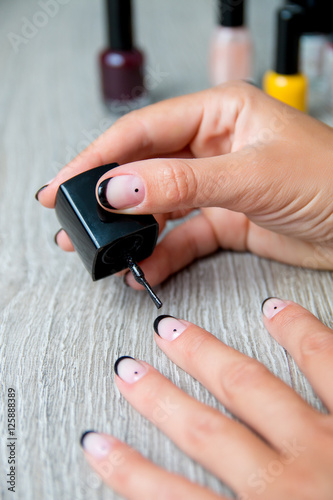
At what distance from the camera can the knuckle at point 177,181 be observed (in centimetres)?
46

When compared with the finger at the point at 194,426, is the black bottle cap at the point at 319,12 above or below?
above

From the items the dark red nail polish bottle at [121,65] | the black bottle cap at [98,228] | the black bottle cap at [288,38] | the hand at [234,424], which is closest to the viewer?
the hand at [234,424]

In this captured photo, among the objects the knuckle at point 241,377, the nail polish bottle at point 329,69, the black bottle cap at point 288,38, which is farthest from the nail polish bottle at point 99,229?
the nail polish bottle at point 329,69

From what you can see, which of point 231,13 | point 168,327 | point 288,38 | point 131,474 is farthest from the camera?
point 231,13

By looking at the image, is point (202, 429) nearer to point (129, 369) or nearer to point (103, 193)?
point (129, 369)

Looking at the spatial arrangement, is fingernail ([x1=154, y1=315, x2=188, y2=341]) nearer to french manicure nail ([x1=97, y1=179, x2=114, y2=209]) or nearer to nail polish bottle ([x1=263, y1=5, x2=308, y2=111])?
french manicure nail ([x1=97, y1=179, x2=114, y2=209])

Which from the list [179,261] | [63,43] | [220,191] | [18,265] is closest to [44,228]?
[18,265]

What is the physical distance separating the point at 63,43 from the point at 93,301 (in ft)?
3.33

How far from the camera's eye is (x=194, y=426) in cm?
41

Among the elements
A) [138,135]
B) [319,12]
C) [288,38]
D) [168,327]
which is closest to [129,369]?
[168,327]

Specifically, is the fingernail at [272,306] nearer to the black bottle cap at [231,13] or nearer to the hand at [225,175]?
the hand at [225,175]

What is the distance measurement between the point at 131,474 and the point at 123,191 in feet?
0.78

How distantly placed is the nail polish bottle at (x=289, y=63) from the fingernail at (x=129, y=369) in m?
0.61

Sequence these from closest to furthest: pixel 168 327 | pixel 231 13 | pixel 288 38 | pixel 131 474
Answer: pixel 131 474 → pixel 168 327 → pixel 288 38 → pixel 231 13
